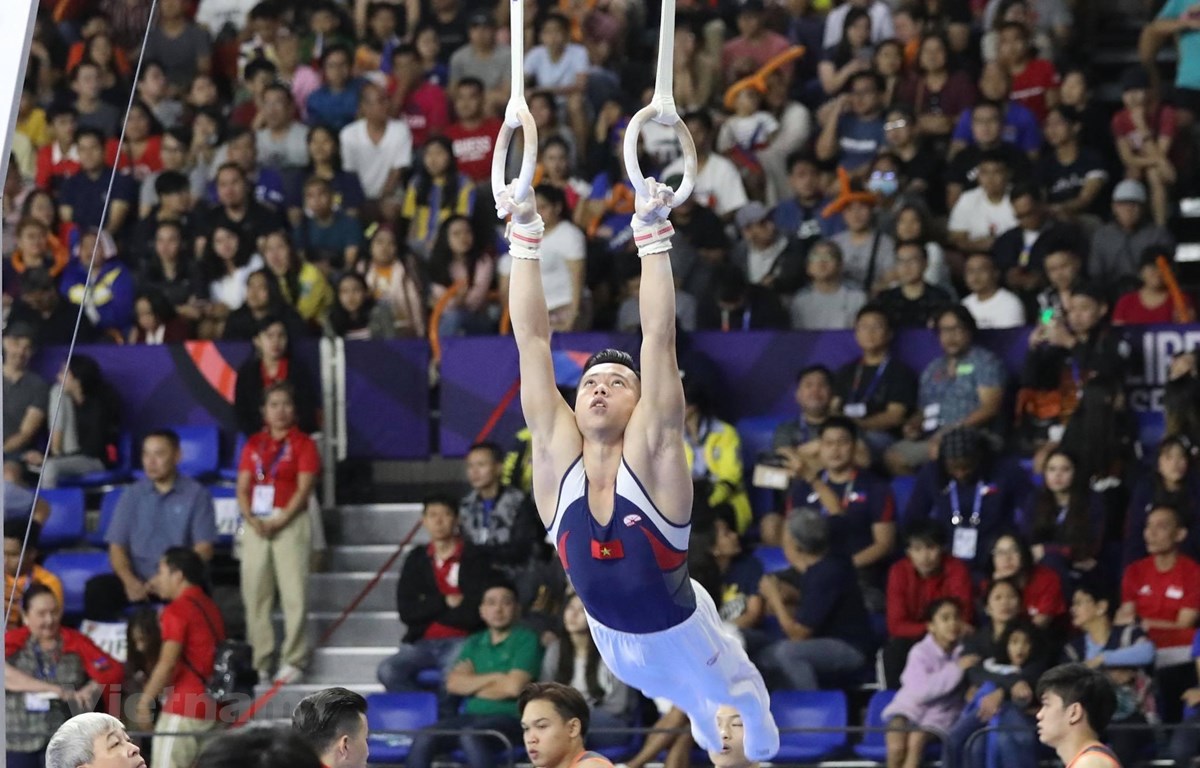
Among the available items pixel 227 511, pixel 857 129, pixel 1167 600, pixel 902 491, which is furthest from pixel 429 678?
pixel 857 129

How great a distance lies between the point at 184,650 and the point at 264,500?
106 cm

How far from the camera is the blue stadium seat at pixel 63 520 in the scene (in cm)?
1066

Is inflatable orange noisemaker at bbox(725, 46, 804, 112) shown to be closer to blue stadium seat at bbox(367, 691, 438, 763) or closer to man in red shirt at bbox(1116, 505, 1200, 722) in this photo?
man in red shirt at bbox(1116, 505, 1200, 722)

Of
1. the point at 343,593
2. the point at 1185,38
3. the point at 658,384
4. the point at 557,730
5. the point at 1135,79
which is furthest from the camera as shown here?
the point at 1185,38

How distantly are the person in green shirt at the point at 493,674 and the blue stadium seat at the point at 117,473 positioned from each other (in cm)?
264

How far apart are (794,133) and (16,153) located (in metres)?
7.37

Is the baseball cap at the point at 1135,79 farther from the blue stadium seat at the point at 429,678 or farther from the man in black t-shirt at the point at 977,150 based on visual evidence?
the blue stadium seat at the point at 429,678

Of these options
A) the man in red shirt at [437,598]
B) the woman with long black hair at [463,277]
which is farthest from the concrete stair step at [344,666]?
the woman with long black hair at [463,277]

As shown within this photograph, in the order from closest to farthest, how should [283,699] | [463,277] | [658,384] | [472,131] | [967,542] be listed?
[658,384], [967,542], [283,699], [463,277], [472,131]

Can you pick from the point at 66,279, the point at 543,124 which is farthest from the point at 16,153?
the point at 543,124

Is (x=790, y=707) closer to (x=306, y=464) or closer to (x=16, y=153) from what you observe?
(x=306, y=464)

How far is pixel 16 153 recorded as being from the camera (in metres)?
5.17

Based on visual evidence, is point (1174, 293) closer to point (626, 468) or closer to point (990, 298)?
point (990, 298)

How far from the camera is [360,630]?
10742 mm
